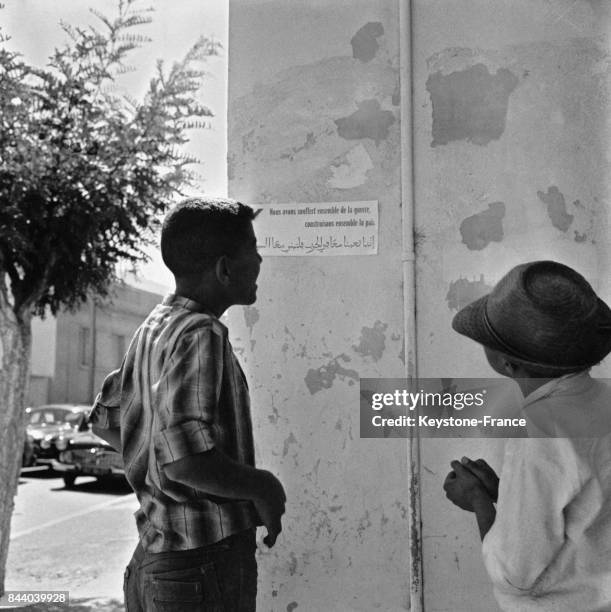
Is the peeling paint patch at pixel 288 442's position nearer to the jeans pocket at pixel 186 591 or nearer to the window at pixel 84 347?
the jeans pocket at pixel 186 591

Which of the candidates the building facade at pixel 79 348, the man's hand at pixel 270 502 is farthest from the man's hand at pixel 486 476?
the building facade at pixel 79 348

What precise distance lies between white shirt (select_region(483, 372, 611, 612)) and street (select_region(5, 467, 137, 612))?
424 centimetres

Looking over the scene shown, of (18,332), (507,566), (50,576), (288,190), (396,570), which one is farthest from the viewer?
(50,576)

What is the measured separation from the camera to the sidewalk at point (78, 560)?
540 cm

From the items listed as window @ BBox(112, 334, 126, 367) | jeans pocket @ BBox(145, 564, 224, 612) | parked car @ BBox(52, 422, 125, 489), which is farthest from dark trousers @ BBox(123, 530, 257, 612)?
window @ BBox(112, 334, 126, 367)

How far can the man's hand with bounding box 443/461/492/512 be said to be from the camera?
149 centimetres

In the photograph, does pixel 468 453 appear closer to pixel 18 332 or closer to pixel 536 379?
pixel 536 379

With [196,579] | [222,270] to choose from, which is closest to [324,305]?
[222,270]

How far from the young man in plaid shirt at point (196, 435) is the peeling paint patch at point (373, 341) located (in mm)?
1113

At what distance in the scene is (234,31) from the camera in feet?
10.5

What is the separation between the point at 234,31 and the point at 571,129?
1.49 metres

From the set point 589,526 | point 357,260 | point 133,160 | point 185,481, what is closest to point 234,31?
point 357,260

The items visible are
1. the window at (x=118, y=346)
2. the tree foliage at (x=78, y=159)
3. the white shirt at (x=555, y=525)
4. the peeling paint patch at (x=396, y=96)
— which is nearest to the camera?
the white shirt at (x=555, y=525)

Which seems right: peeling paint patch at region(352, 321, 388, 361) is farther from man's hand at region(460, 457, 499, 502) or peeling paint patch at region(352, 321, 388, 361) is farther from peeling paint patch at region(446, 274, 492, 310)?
man's hand at region(460, 457, 499, 502)
